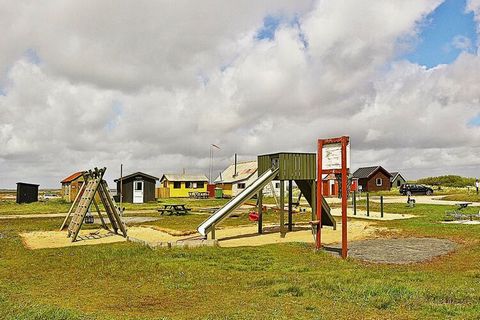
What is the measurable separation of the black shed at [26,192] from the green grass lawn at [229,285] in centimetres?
4293

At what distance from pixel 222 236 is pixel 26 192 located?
146 ft

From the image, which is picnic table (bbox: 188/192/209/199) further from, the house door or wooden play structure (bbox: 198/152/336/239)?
wooden play structure (bbox: 198/152/336/239)

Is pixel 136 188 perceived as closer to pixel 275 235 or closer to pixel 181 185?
pixel 181 185

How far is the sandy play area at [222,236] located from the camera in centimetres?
1841

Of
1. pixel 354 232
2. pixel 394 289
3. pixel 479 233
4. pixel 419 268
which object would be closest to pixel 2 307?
pixel 394 289

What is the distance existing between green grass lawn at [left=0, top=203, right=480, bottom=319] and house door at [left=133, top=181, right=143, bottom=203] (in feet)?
122

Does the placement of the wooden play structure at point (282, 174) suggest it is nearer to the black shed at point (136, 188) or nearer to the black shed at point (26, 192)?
the black shed at point (136, 188)

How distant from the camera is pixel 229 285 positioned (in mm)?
10312

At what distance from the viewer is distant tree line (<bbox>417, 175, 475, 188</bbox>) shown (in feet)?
288

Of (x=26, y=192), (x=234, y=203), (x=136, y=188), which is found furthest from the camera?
(x=26, y=192)

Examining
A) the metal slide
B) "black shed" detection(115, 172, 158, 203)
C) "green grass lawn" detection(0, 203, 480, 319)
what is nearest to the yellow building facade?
"black shed" detection(115, 172, 158, 203)

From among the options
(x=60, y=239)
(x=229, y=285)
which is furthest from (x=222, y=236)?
(x=229, y=285)

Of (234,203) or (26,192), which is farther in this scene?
(26,192)

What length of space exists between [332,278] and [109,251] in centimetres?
852
